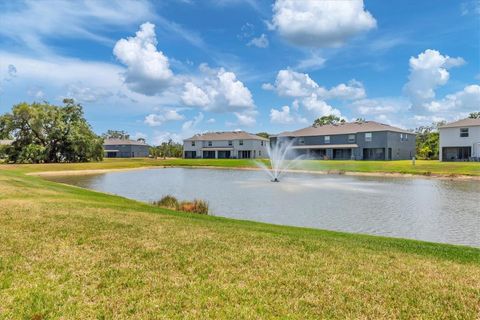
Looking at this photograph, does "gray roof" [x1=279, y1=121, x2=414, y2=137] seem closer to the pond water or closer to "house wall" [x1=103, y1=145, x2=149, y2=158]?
the pond water

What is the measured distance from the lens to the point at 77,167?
5084 cm

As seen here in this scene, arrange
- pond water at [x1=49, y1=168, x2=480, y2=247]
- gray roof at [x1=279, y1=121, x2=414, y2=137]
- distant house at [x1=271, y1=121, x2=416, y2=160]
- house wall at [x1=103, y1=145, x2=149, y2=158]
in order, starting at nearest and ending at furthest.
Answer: pond water at [x1=49, y1=168, x2=480, y2=247] < distant house at [x1=271, y1=121, x2=416, y2=160] < gray roof at [x1=279, y1=121, x2=414, y2=137] < house wall at [x1=103, y1=145, x2=149, y2=158]

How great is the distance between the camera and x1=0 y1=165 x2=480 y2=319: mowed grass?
4844 millimetres

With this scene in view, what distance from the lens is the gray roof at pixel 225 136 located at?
92.4 metres

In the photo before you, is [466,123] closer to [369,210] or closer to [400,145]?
[400,145]

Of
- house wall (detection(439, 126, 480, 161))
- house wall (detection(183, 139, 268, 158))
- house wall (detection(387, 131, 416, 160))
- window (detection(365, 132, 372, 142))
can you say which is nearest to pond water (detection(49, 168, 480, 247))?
house wall (detection(439, 126, 480, 161))

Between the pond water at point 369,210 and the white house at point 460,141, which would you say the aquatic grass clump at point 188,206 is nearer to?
the pond water at point 369,210

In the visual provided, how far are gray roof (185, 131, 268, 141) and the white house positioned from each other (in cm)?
4403

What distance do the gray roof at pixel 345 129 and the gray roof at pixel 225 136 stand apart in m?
10.8

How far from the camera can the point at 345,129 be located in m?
73.4

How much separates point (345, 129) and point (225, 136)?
3387 cm

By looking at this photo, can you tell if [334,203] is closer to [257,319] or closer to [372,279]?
[372,279]

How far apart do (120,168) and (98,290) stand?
52.7m

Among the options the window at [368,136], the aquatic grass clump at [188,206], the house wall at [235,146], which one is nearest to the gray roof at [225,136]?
the house wall at [235,146]
